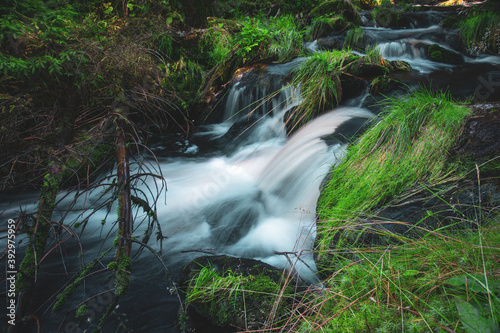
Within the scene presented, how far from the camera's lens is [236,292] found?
1.96 meters

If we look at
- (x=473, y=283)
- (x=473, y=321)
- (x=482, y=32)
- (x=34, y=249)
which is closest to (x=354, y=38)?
(x=482, y=32)

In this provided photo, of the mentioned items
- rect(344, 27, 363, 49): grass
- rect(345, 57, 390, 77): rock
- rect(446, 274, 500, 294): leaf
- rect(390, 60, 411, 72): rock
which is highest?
rect(344, 27, 363, 49): grass

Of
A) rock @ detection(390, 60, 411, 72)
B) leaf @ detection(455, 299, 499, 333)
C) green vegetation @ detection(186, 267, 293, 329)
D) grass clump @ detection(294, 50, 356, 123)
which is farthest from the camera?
rock @ detection(390, 60, 411, 72)

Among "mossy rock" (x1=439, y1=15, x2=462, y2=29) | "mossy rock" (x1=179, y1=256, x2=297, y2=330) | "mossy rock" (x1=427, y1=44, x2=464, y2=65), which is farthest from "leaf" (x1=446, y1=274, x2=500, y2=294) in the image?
"mossy rock" (x1=439, y1=15, x2=462, y2=29)

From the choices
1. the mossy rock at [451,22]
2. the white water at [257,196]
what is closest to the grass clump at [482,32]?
the mossy rock at [451,22]

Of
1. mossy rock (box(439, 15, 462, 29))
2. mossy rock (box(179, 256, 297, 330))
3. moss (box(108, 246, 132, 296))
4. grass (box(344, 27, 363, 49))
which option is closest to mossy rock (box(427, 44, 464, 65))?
grass (box(344, 27, 363, 49))

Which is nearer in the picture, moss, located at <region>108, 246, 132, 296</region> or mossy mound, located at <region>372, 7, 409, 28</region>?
moss, located at <region>108, 246, 132, 296</region>

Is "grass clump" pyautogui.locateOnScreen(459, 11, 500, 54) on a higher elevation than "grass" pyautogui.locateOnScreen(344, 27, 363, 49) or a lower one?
lower

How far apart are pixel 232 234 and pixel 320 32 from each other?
706 centimetres

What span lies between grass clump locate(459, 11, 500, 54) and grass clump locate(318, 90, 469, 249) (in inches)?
212

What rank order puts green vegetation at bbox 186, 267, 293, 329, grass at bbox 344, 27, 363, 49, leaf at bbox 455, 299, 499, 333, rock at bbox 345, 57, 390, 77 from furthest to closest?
grass at bbox 344, 27, 363, 49, rock at bbox 345, 57, 390, 77, green vegetation at bbox 186, 267, 293, 329, leaf at bbox 455, 299, 499, 333

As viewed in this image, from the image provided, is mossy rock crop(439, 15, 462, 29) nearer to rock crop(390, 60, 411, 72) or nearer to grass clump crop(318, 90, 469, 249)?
rock crop(390, 60, 411, 72)

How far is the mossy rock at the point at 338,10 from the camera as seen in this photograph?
9.09 meters

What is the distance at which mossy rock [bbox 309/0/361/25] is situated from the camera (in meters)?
A: 9.09
